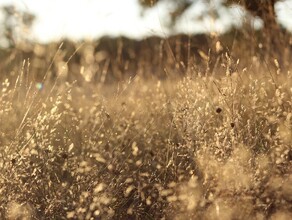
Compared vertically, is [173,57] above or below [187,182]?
above

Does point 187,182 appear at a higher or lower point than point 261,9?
lower

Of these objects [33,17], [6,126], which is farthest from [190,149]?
[33,17]

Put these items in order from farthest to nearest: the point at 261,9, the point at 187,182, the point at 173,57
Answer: the point at 261,9 < the point at 173,57 < the point at 187,182

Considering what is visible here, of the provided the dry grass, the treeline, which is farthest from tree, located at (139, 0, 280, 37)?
the dry grass

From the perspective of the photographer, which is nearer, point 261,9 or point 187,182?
point 187,182

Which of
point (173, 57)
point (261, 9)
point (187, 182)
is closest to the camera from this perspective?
point (187, 182)

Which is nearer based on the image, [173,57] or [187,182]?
[187,182]

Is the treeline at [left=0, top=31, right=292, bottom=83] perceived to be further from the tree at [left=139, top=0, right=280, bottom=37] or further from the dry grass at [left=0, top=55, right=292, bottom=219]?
the dry grass at [left=0, top=55, right=292, bottom=219]

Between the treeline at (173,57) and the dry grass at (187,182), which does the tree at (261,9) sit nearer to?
the treeline at (173,57)

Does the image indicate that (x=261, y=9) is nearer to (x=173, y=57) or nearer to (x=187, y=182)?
(x=173, y=57)

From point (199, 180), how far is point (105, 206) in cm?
48

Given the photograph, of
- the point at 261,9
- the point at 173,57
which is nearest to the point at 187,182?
the point at 173,57

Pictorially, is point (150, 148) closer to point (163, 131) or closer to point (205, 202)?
point (163, 131)

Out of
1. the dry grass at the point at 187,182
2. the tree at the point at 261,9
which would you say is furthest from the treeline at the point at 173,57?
the dry grass at the point at 187,182
